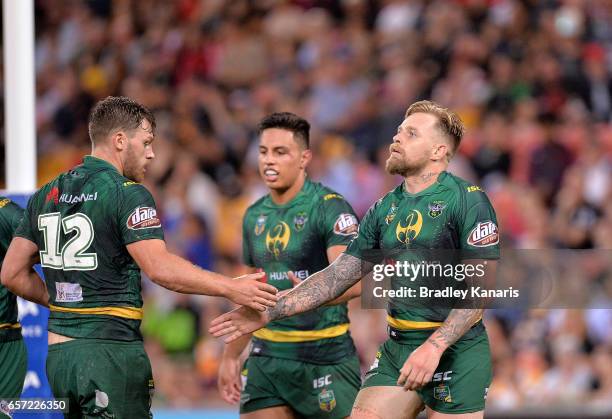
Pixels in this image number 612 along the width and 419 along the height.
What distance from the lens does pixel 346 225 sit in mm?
7613

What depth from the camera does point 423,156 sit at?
6488 mm

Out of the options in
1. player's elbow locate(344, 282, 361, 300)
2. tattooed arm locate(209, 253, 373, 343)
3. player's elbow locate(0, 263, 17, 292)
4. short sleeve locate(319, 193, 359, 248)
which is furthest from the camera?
short sleeve locate(319, 193, 359, 248)

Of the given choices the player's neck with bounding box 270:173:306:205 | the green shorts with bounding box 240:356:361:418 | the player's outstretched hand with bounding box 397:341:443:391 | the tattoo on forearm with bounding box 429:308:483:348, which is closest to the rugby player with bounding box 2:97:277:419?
the player's outstretched hand with bounding box 397:341:443:391

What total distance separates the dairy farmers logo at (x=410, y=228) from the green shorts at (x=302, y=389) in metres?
1.64

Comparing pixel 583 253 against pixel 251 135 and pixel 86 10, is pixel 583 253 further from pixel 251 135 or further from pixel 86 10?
pixel 86 10

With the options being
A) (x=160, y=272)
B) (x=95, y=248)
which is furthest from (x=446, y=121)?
(x=95, y=248)

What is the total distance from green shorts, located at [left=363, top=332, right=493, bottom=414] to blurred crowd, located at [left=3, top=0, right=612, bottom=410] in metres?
4.91

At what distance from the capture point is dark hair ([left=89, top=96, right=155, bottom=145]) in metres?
6.32

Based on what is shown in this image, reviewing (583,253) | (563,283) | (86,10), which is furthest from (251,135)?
(563,283)

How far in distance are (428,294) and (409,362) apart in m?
0.58

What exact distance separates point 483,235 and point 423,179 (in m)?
0.57

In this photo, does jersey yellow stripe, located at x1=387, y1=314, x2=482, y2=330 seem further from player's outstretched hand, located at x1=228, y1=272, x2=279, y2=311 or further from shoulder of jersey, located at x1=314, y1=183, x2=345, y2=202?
shoulder of jersey, located at x1=314, y1=183, x2=345, y2=202

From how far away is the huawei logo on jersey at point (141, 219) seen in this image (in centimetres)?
600

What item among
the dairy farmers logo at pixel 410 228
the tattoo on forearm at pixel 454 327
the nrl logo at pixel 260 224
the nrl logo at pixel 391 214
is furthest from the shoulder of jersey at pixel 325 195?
the tattoo on forearm at pixel 454 327
